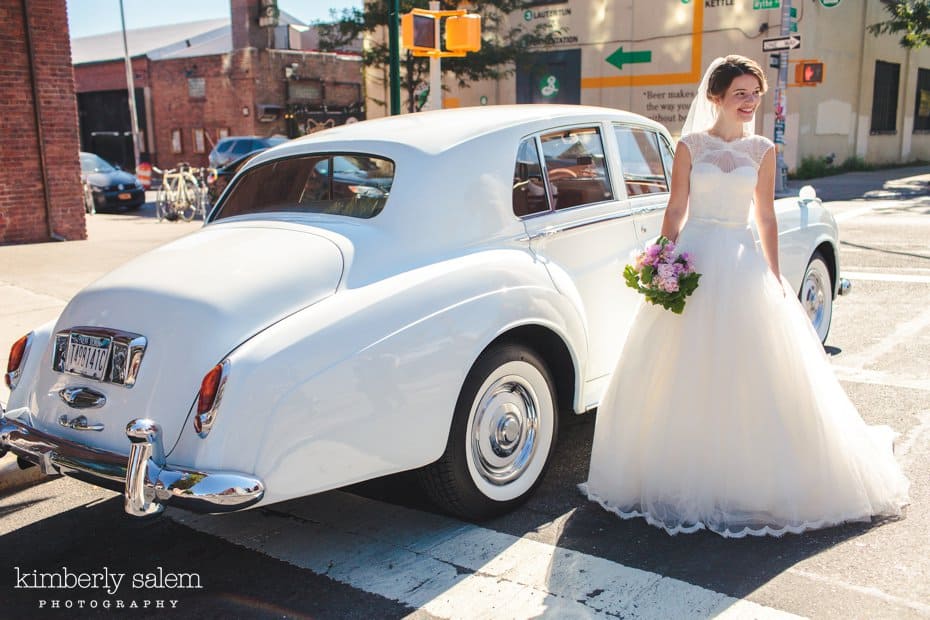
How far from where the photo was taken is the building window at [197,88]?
36594 millimetres

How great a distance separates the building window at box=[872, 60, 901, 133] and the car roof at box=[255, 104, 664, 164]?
85.6ft

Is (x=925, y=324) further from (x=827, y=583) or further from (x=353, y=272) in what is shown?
(x=353, y=272)

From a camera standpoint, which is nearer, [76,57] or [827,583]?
[827,583]

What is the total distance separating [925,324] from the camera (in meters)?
7.66

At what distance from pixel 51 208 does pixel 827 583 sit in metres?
12.8

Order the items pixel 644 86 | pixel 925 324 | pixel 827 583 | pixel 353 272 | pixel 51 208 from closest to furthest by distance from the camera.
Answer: pixel 827 583 → pixel 353 272 → pixel 925 324 → pixel 51 208 → pixel 644 86

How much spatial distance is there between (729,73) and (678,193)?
597mm

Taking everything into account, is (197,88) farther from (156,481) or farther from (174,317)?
(156,481)

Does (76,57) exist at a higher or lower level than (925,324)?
higher

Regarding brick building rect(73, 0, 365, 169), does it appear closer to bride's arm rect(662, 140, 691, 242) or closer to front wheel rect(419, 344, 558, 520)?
bride's arm rect(662, 140, 691, 242)

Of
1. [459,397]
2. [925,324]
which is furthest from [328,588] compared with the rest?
[925,324]

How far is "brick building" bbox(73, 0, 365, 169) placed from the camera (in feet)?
115

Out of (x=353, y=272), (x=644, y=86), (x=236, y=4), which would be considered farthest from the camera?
(x=236, y=4)

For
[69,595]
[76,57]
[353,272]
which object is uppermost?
[76,57]
